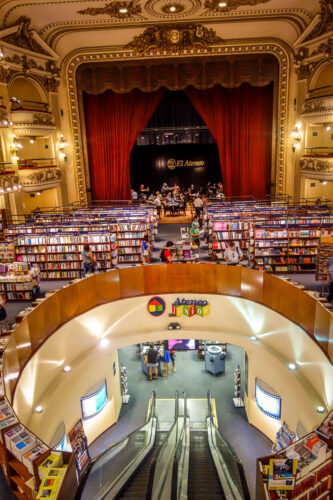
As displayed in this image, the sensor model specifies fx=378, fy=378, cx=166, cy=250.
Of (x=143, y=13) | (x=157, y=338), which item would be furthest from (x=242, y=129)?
(x=157, y=338)

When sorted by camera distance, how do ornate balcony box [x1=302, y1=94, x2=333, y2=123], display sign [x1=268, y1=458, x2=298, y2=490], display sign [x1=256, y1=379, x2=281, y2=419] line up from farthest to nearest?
1. ornate balcony box [x1=302, y1=94, x2=333, y2=123]
2. display sign [x1=256, y1=379, x2=281, y2=419]
3. display sign [x1=268, y1=458, x2=298, y2=490]

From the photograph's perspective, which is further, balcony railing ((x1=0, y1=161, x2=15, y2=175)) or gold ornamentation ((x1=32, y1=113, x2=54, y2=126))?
gold ornamentation ((x1=32, y1=113, x2=54, y2=126))

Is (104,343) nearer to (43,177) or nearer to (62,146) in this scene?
(43,177)

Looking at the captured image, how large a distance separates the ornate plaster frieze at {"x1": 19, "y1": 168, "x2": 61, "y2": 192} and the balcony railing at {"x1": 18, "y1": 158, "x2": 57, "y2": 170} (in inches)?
7.7

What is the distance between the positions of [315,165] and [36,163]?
10.6 metres

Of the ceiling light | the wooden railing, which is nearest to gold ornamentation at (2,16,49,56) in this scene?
the wooden railing

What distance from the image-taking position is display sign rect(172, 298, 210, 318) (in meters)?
8.75

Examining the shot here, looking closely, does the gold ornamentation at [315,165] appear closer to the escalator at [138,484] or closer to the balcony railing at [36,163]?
the balcony railing at [36,163]

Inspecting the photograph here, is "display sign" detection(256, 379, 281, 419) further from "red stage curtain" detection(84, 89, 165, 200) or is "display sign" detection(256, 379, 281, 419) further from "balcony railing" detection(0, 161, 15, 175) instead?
"red stage curtain" detection(84, 89, 165, 200)

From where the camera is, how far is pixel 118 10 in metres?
12.6

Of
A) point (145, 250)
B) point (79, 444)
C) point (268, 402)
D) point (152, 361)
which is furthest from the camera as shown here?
point (152, 361)

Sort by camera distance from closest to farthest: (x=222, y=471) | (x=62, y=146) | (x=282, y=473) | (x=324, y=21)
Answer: (x=282, y=473)
(x=222, y=471)
(x=324, y=21)
(x=62, y=146)

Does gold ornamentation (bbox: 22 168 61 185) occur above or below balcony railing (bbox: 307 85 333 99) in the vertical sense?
below

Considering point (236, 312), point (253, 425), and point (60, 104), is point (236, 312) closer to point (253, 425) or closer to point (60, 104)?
point (253, 425)
